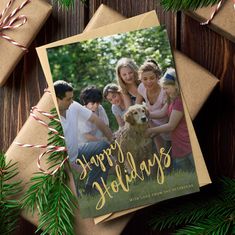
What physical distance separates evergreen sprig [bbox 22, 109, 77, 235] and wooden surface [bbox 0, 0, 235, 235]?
0.33 ft

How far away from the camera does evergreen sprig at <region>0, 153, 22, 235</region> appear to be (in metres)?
0.71

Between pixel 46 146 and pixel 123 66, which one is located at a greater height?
pixel 123 66

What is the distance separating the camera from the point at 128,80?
2.27ft

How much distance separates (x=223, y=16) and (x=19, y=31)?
0.33 m

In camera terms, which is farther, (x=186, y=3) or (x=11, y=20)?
(x=11, y=20)

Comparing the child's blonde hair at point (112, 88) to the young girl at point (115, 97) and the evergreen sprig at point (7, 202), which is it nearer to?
the young girl at point (115, 97)

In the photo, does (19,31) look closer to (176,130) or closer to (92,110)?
(92,110)

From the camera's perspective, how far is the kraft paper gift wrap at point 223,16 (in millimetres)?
708

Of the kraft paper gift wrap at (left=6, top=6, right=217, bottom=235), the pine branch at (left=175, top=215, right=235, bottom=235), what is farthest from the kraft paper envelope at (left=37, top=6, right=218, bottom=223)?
the pine branch at (left=175, top=215, right=235, bottom=235)

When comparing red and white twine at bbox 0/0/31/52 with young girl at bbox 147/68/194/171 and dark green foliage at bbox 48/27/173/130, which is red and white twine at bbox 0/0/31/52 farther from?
young girl at bbox 147/68/194/171

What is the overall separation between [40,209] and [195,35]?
0.38 m

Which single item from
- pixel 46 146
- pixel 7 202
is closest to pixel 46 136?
pixel 46 146

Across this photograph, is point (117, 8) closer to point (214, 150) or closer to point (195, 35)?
point (195, 35)

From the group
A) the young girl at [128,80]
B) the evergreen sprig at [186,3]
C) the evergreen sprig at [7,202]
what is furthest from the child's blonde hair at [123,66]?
the evergreen sprig at [7,202]
